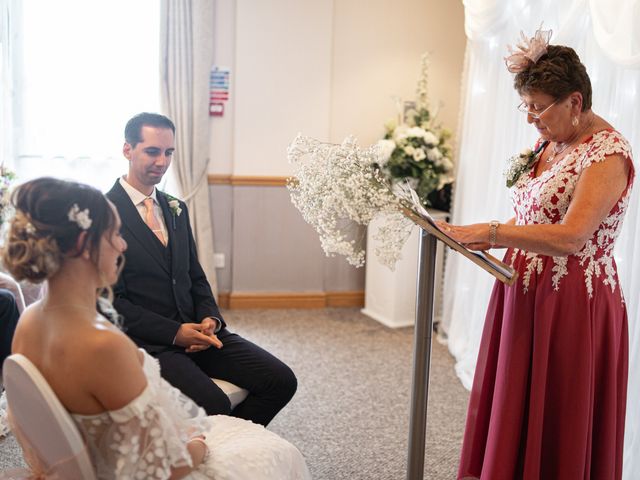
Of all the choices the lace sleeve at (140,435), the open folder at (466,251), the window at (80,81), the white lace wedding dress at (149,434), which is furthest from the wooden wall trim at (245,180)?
the lace sleeve at (140,435)

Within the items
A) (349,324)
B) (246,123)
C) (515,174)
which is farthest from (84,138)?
(515,174)

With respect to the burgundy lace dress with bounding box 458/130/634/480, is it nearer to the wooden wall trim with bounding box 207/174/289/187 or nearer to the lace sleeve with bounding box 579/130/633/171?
the lace sleeve with bounding box 579/130/633/171

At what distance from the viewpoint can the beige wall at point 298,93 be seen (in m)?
5.11

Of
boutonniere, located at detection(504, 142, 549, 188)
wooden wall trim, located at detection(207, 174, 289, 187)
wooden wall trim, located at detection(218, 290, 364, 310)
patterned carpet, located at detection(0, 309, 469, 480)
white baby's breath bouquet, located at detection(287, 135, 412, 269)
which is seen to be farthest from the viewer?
wooden wall trim, located at detection(218, 290, 364, 310)

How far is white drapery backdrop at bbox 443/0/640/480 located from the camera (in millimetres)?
2688

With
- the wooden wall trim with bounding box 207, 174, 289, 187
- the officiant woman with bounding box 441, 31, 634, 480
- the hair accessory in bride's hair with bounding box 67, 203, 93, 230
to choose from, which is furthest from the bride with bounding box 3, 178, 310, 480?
the wooden wall trim with bounding box 207, 174, 289, 187

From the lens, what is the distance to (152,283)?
2557 mm

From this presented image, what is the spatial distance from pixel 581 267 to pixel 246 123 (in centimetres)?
346

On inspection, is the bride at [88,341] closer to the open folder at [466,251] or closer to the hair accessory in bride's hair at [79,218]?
the hair accessory in bride's hair at [79,218]

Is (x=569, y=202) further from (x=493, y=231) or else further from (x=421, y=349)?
(x=421, y=349)

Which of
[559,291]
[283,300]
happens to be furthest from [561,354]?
[283,300]

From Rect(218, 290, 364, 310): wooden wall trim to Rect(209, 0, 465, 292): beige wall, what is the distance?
0.06 metres

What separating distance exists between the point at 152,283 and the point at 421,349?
1062mm

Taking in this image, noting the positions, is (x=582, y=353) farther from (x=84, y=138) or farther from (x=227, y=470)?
(x=84, y=138)
